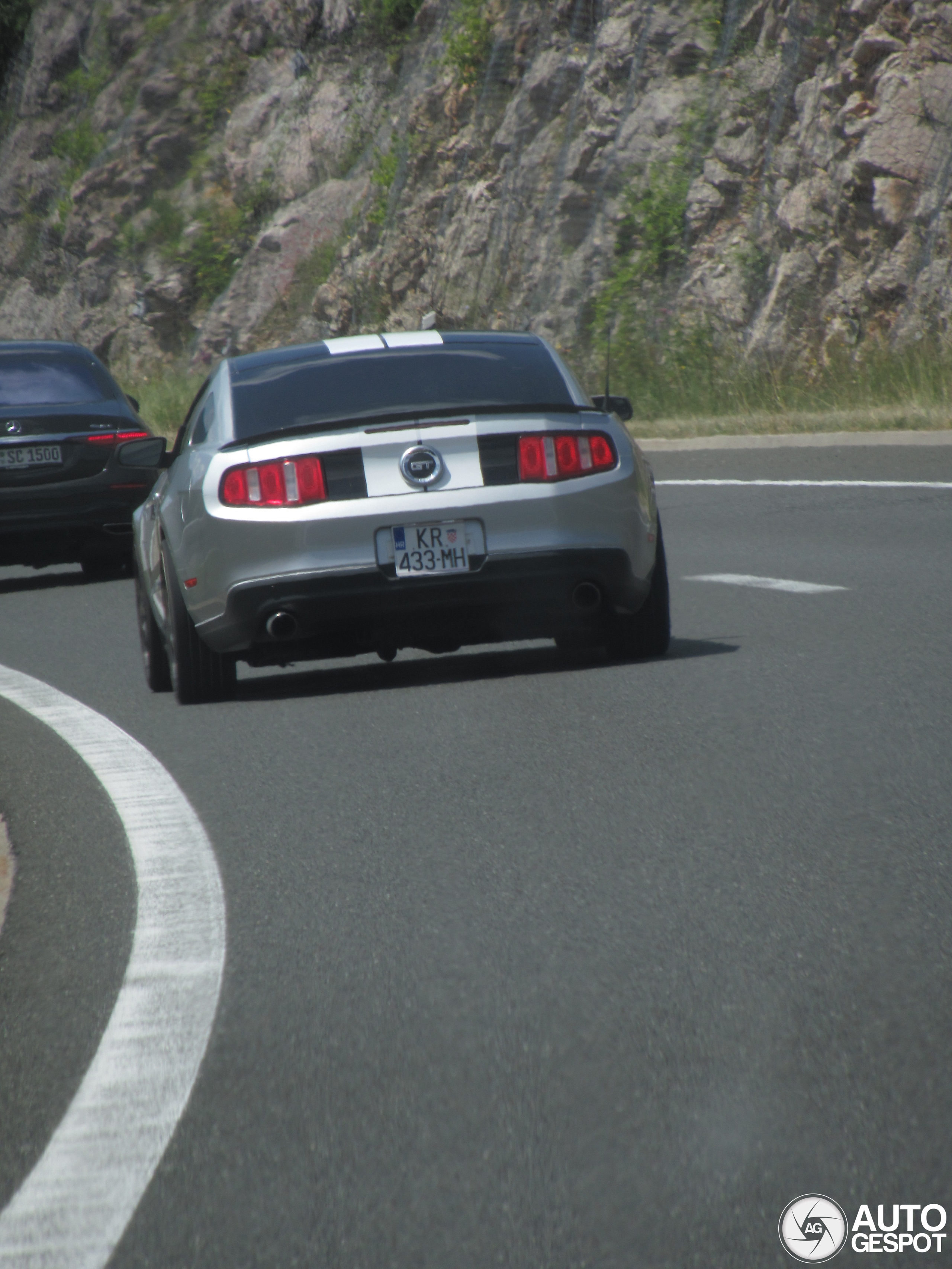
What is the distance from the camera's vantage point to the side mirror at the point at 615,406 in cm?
869

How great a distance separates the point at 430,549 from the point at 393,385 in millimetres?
896

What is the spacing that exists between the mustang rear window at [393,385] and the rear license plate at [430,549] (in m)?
0.51

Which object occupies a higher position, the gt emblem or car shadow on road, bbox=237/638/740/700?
the gt emblem

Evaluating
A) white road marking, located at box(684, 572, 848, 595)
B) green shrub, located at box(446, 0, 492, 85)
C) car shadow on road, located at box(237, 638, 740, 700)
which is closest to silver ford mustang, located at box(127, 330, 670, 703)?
car shadow on road, located at box(237, 638, 740, 700)

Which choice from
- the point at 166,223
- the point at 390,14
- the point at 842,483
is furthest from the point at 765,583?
the point at 166,223

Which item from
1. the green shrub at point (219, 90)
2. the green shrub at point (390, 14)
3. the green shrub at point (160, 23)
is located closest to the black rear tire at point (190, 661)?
the green shrub at point (390, 14)

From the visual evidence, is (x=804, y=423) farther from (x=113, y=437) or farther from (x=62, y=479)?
(x=62, y=479)

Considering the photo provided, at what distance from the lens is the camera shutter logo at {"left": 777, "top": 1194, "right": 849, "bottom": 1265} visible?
2.86 m

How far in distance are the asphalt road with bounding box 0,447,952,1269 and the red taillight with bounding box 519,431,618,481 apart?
2.87 feet

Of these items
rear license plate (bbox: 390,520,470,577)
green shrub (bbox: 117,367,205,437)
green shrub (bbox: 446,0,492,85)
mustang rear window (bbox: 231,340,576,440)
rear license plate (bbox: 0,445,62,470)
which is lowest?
green shrub (bbox: 117,367,205,437)

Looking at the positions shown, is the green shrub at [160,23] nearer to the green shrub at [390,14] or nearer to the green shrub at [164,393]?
the green shrub at [390,14]

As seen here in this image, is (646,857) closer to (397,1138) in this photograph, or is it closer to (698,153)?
(397,1138)

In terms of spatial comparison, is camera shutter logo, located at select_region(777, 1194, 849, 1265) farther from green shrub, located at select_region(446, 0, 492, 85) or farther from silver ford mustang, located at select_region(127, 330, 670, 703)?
green shrub, located at select_region(446, 0, 492, 85)

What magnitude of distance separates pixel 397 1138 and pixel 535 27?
35776mm
